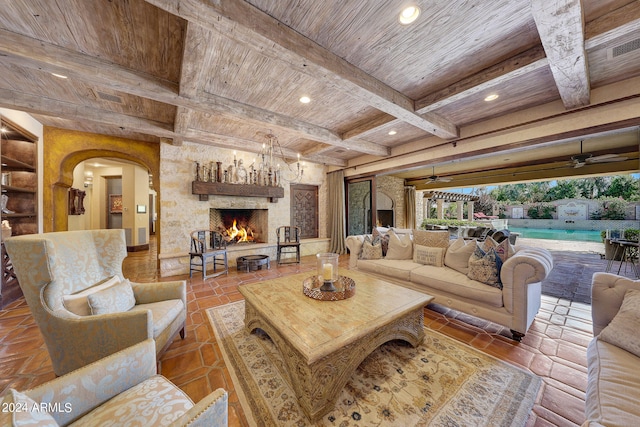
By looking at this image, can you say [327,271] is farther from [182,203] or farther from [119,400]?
[182,203]

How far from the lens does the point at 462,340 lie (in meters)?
2.04

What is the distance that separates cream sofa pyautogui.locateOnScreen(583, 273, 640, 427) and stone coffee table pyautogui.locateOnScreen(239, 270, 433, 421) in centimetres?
88

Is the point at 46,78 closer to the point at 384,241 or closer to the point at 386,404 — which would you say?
the point at 386,404

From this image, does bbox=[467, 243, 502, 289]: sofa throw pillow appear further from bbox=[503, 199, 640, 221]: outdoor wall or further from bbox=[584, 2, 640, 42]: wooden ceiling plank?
bbox=[503, 199, 640, 221]: outdoor wall

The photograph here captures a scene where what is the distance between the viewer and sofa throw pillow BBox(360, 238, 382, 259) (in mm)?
3450

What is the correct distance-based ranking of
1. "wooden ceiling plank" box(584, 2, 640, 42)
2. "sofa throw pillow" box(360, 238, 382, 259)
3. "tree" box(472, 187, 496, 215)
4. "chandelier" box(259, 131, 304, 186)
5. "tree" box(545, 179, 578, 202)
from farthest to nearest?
"tree" box(472, 187, 496, 215) < "tree" box(545, 179, 578, 202) < "chandelier" box(259, 131, 304, 186) < "sofa throw pillow" box(360, 238, 382, 259) < "wooden ceiling plank" box(584, 2, 640, 42)

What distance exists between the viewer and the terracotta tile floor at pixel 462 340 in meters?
1.42

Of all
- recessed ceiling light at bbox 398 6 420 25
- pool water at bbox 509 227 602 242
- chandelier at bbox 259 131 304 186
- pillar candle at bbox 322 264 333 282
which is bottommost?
pool water at bbox 509 227 602 242

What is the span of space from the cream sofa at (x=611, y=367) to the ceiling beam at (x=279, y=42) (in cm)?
226

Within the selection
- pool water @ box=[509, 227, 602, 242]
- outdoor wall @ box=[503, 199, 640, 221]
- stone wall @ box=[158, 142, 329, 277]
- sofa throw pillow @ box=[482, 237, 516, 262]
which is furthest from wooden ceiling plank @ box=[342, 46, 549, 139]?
outdoor wall @ box=[503, 199, 640, 221]

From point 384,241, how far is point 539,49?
2.62 m

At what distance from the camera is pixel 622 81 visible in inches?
88.9

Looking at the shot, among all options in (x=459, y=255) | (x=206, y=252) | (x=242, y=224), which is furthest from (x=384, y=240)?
(x=242, y=224)

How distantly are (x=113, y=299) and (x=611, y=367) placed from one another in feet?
9.64
